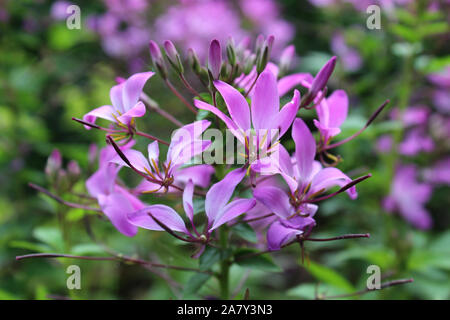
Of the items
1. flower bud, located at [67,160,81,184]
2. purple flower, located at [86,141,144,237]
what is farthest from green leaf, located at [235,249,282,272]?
flower bud, located at [67,160,81,184]

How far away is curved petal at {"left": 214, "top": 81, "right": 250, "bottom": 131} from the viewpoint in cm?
66

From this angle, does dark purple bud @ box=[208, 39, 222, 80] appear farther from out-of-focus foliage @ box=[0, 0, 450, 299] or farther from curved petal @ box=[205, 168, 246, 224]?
out-of-focus foliage @ box=[0, 0, 450, 299]

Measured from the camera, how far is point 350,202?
1.54 m

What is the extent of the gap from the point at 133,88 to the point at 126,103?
3 centimetres

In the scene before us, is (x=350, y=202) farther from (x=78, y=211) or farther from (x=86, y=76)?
(x=86, y=76)

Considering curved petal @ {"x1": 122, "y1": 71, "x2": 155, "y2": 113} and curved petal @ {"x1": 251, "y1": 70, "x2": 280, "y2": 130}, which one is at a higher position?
curved petal @ {"x1": 122, "y1": 71, "x2": 155, "y2": 113}

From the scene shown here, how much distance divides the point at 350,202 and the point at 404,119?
0.38 meters

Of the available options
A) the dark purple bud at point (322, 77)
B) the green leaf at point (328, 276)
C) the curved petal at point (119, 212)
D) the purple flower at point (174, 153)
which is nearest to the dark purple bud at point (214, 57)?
the purple flower at point (174, 153)

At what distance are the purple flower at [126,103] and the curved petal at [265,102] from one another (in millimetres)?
202

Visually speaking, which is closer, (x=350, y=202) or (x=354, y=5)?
(x=350, y=202)

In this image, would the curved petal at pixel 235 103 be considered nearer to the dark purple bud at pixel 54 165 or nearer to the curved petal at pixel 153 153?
the curved petal at pixel 153 153

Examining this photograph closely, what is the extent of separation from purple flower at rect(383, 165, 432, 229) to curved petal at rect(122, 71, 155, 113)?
113 centimetres

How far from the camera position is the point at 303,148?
728 mm

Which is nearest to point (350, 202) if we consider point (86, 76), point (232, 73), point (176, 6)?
point (232, 73)
